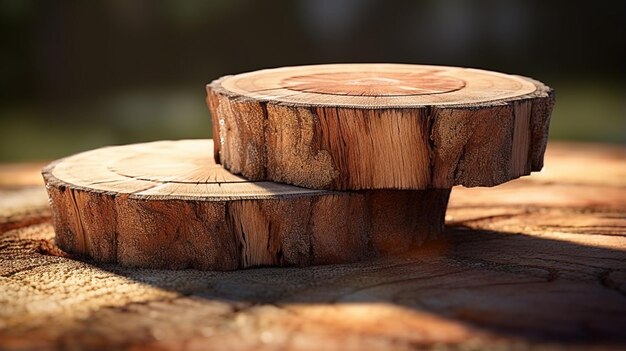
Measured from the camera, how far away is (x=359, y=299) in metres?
3.06

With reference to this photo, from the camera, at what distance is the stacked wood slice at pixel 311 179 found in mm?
3408

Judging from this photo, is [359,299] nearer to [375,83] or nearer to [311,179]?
[311,179]

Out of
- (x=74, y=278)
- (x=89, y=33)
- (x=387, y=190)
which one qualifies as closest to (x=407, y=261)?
(x=387, y=190)

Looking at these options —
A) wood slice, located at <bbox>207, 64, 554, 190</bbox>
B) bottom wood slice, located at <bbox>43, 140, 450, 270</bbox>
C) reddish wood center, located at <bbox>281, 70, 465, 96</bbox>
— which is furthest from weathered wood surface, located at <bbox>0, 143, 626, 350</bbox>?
reddish wood center, located at <bbox>281, 70, 465, 96</bbox>

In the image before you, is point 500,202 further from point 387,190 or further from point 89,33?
point 89,33

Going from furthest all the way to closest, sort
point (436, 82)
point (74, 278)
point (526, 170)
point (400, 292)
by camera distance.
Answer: point (436, 82) < point (526, 170) < point (74, 278) < point (400, 292)

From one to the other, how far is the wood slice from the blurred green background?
12.8 ft

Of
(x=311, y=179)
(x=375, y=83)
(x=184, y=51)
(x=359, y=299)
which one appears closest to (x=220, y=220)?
(x=311, y=179)

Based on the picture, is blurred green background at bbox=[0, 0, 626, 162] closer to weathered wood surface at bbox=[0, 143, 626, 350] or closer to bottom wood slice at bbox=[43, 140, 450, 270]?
weathered wood surface at bbox=[0, 143, 626, 350]

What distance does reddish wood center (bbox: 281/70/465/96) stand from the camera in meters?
3.68

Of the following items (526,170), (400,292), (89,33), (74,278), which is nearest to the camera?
(400,292)

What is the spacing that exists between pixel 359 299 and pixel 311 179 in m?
0.59

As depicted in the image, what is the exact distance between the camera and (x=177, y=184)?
11.8 ft

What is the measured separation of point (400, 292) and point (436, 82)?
109cm
